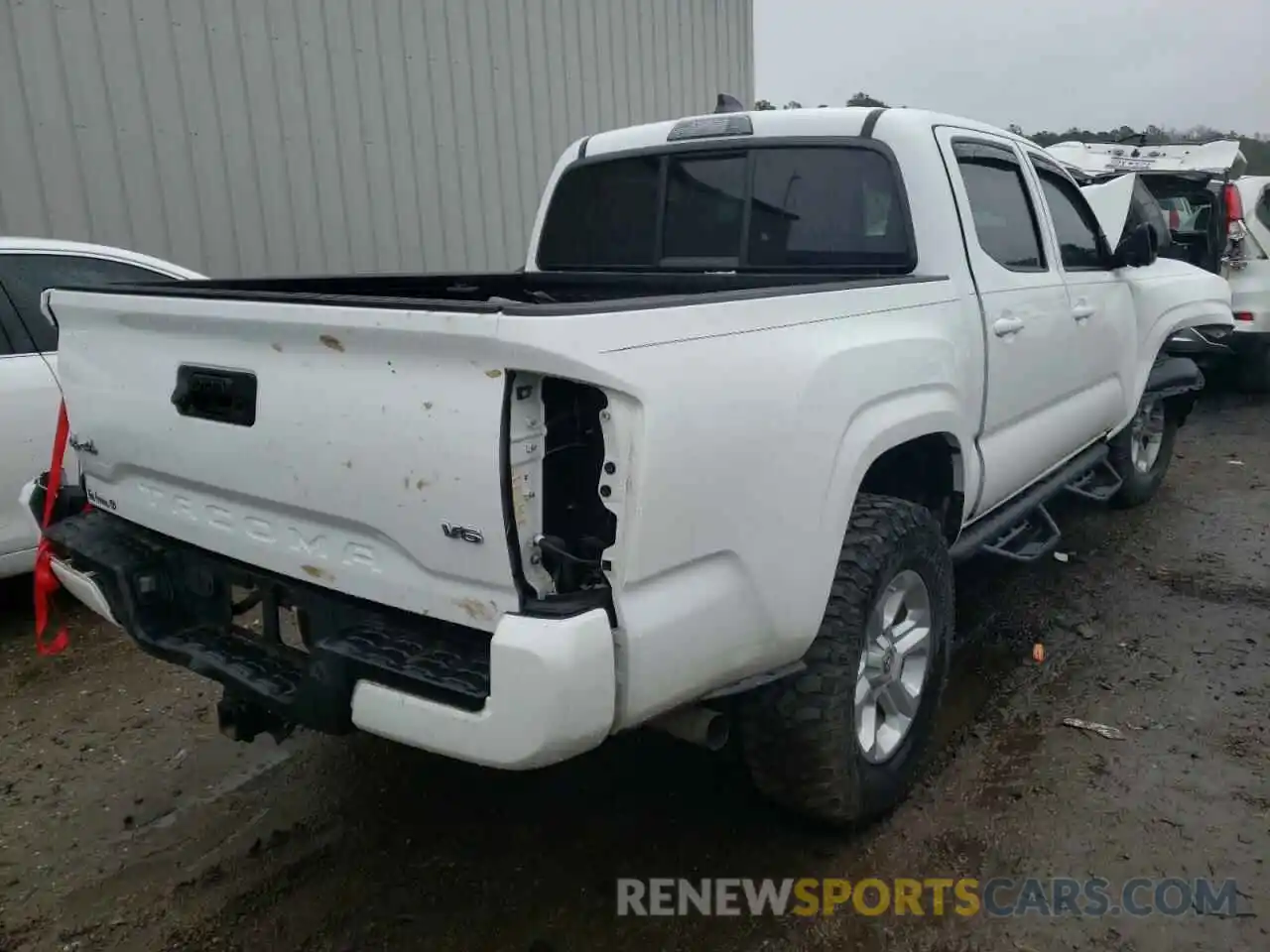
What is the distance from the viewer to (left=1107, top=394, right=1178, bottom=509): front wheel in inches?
225

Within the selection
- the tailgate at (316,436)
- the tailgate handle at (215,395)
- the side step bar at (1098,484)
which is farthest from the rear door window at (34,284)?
the side step bar at (1098,484)

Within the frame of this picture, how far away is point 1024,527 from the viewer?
13.6 feet

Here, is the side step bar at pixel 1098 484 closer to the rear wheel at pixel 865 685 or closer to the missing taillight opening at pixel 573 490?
the rear wheel at pixel 865 685

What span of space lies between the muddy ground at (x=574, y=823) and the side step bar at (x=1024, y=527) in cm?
48

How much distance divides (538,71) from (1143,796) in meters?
7.83

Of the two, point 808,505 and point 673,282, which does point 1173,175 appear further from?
→ point 808,505

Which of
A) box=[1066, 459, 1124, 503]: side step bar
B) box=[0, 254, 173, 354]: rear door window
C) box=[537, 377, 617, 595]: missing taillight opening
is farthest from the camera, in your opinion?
box=[1066, 459, 1124, 503]: side step bar

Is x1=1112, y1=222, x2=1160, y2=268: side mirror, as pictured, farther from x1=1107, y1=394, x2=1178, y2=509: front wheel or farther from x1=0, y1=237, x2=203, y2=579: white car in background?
x1=0, y1=237, x2=203, y2=579: white car in background

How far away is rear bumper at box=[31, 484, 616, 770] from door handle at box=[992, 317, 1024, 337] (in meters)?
2.17

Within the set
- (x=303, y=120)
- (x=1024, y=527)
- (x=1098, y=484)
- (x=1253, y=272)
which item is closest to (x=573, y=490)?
(x=1024, y=527)

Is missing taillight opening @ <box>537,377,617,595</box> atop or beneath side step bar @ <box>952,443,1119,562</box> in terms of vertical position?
atop

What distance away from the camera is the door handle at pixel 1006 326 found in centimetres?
342

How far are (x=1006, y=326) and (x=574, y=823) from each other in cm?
224

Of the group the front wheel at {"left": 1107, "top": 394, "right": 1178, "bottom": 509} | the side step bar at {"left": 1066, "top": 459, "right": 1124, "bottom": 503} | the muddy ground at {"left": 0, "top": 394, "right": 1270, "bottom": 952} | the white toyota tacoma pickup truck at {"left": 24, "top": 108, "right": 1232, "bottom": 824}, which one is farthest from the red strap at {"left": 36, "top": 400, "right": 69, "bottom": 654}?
the front wheel at {"left": 1107, "top": 394, "right": 1178, "bottom": 509}
